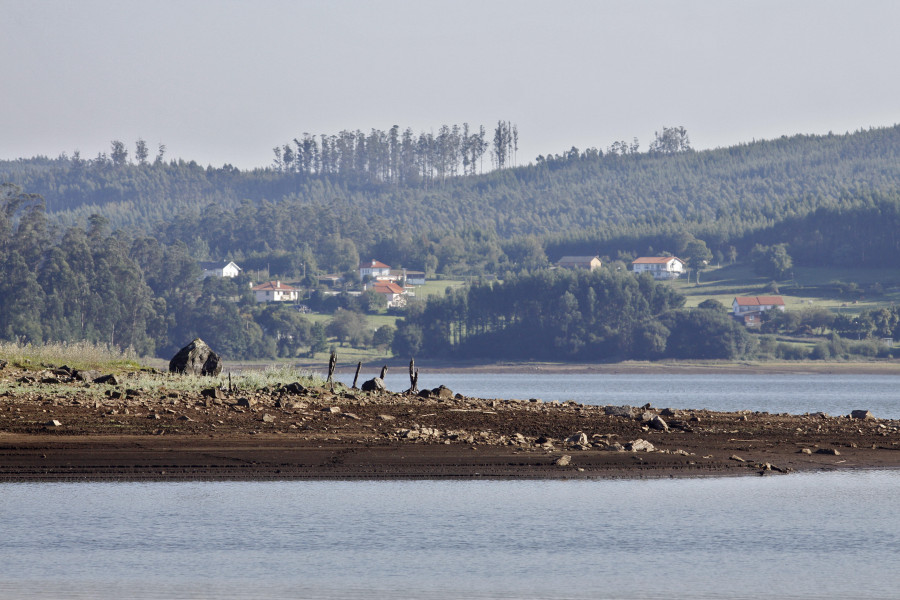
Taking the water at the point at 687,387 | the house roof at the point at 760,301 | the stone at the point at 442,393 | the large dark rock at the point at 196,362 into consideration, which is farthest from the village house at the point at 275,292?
the stone at the point at 442,393

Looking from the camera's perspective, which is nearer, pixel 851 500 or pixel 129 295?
pixel 851 500

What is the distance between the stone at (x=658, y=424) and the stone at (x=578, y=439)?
271cm

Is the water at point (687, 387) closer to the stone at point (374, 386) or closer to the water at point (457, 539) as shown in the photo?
the stone at point (374, 386)

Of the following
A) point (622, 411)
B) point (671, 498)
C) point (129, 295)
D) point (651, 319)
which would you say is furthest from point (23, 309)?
point (671, 498)

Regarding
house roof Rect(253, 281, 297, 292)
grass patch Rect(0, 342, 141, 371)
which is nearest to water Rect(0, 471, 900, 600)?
grass patch Rect(0, 342, 141, 371)

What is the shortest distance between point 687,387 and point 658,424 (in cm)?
7304

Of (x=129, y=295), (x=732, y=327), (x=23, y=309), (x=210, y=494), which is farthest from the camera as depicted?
(x=732, y=327)

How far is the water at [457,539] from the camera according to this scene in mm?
13492

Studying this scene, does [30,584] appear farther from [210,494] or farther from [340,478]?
[340,478]

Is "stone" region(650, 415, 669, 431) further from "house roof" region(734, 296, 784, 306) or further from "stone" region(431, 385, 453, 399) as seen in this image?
"house roof" region(734, 296, 784, 306)

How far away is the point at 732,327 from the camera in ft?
461

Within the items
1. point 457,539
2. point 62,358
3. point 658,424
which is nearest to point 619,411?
point 658,424

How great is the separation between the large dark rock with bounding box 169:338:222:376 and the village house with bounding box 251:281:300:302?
155 meters

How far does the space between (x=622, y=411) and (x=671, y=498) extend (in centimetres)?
819
